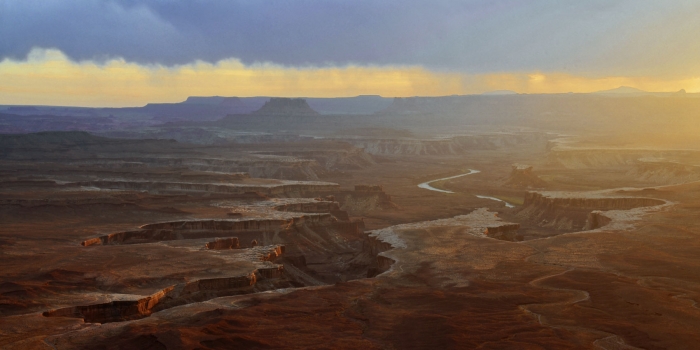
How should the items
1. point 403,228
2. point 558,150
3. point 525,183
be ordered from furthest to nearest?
1. point 558,150
2. point 525,183
3. point 403,228

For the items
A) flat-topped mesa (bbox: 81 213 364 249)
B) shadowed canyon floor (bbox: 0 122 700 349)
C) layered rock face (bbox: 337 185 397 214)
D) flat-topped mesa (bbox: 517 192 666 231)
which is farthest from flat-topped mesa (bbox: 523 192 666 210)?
flat-topped mesa (bbox: 81 213 364 249)

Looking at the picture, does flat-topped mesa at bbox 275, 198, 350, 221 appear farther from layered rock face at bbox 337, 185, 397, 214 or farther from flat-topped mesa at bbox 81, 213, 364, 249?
layered rock face at bbox 337, 185, 397, 214

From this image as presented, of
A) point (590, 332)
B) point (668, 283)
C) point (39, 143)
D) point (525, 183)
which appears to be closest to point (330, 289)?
point (590, 332)

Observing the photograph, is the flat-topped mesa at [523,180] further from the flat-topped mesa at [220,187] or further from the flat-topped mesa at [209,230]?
the flat-topped mesa at [209,230]

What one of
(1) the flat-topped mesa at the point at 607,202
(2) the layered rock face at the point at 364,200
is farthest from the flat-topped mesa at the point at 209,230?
(1) the flat-topped mesa at the point at 607,202

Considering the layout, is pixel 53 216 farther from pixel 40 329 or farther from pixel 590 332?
pixel 590 332

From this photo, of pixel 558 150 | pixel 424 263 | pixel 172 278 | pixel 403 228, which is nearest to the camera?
pixel 172 278

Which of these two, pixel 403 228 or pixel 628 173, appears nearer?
pixel 403 228

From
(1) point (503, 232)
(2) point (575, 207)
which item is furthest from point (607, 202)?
(1) point (503, 232)
